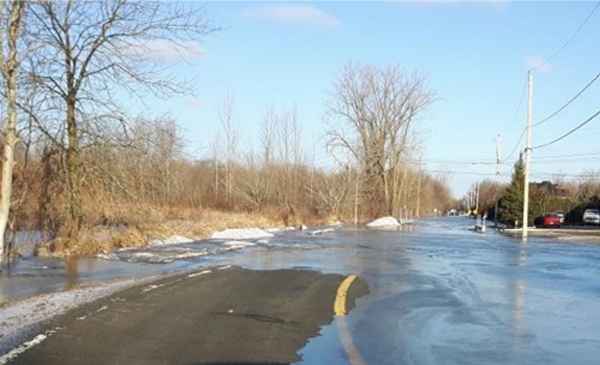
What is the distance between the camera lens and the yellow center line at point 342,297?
10.6 meters

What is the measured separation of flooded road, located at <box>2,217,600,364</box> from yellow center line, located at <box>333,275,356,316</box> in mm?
264

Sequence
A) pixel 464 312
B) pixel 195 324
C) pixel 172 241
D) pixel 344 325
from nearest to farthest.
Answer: pixel 195 324, pixel 344 325, pixel 464 312, pixel 172 241

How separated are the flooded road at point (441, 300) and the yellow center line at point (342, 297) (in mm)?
264

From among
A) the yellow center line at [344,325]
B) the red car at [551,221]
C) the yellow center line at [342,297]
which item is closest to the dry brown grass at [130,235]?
the yellow center line at [342,297]

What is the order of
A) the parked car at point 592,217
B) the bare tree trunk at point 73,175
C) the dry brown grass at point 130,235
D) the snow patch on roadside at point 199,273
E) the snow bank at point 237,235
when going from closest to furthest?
the snow patch on roadside at point 199,273 → the dry brown grass at point 130,235 → the bare tree trunk at point 73,175 → the snow bank at point 237,235 → the parked car at point 592,217

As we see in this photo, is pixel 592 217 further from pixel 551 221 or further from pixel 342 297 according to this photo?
pixel 342 297

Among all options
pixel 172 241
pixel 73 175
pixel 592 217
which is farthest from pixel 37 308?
pixel 592 217

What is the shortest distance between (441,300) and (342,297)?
1618mm

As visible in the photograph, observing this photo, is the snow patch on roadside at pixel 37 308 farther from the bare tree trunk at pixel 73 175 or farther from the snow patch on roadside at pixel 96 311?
the bare tree trunk at pixel 73 175

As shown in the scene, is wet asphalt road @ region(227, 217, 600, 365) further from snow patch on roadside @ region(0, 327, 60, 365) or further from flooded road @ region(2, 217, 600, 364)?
snow patch on roadside @ region(0, 327, 60, 365)

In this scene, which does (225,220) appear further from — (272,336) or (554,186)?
(554,186)

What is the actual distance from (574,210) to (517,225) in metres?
21.2

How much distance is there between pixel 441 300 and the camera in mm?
12078

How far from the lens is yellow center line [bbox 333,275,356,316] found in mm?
10586
